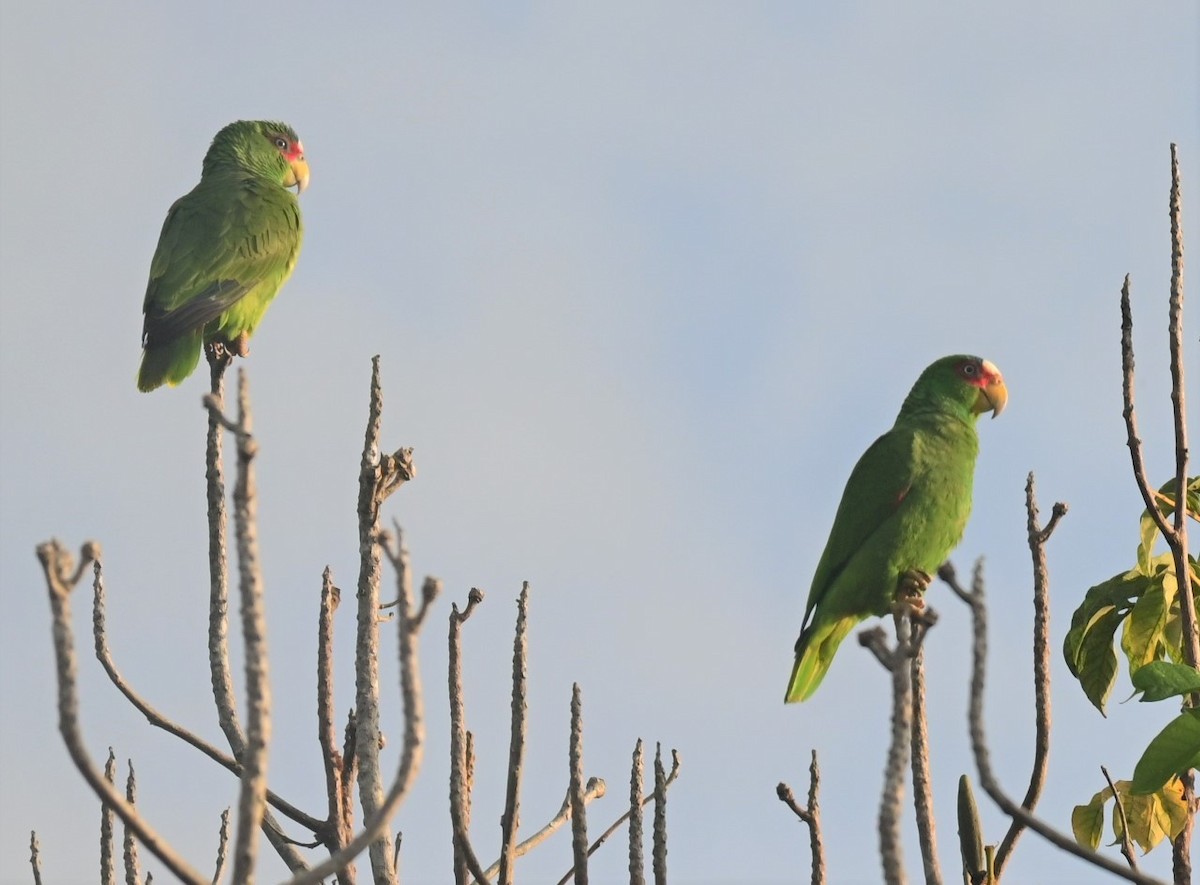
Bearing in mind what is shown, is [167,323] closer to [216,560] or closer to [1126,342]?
[216,560]

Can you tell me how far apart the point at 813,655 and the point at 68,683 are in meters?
5.10

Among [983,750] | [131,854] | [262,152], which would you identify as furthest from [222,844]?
[262,152]

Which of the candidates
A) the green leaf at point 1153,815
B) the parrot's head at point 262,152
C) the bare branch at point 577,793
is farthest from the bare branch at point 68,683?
the parrot's head at point 262,152

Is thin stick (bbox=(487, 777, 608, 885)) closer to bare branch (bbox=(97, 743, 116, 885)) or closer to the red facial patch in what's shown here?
bare branch (bbox=(97, 743, 116, 885))

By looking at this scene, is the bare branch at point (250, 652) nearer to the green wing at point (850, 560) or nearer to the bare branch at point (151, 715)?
the bare branch at point (151, 715)

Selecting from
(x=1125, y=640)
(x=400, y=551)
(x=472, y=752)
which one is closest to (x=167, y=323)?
(x=472, y=752)

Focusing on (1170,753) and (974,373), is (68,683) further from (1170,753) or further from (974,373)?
(974,373)

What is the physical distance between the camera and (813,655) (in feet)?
21.3

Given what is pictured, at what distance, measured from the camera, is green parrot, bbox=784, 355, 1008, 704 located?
6312 mm

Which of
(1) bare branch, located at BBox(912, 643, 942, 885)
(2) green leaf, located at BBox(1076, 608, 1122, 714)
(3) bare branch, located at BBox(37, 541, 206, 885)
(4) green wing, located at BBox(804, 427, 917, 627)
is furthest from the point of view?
(4) green wing, located at BBox(804, 427, 917, 627)

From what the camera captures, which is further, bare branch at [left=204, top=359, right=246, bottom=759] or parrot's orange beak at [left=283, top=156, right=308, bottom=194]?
parrot's orange beak at [left=283, top=156, right=308, bottom=194]

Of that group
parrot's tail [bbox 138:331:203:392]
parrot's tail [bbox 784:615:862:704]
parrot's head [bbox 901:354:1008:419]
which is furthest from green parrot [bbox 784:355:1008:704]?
parrot's tail [bbox 138:331:203:392]

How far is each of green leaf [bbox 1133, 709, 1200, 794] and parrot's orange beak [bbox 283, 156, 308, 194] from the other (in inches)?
394

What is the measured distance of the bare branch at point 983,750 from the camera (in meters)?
1.93
